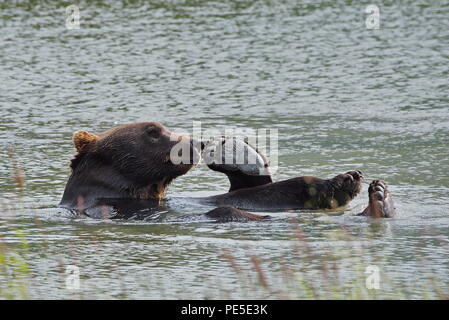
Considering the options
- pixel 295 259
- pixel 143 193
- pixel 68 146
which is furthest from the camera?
pixel 68 146

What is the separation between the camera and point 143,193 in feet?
25.3

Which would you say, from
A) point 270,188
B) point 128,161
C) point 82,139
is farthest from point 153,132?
point 270,188

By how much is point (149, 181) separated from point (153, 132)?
34 centimetres

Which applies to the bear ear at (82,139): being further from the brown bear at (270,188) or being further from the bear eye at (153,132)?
the brown bear at (270,188)

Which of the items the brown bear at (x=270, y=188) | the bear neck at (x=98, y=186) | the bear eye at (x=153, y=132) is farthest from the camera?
the bear eye at (x=153, y=132)

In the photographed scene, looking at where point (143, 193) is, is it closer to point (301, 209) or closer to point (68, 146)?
point (301, 209)

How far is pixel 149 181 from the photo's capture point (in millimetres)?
7684

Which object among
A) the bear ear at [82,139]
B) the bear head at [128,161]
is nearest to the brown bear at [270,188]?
the bear head at [128,161]

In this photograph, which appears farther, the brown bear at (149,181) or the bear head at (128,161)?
the bear head at (128,161)

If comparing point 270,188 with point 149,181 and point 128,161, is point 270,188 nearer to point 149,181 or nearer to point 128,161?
point 149,181

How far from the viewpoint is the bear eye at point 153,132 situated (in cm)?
770
